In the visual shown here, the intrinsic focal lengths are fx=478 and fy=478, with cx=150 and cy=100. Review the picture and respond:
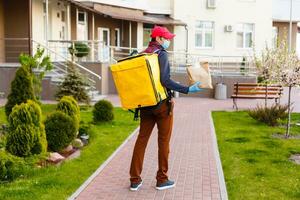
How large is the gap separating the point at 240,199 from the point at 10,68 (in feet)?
45.1

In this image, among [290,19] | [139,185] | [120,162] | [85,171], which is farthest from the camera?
[290,19]

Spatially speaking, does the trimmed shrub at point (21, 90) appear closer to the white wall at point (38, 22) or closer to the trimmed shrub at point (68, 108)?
the trimmed shrub at point (68, 108)

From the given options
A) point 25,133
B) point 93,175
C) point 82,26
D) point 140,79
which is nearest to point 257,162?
point 93,175

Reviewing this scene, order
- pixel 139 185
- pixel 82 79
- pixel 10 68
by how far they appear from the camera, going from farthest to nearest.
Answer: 1. pixel 10 68
2. pixel 82 79
3. pixel 139 185

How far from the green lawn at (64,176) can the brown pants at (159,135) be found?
36.3 inches

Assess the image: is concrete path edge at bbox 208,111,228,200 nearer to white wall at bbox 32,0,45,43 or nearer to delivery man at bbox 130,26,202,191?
delivery man at bbox 130,26,202,191

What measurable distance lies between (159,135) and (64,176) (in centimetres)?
170

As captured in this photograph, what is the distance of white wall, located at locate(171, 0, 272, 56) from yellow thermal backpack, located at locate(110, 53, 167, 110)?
25311 millimetres

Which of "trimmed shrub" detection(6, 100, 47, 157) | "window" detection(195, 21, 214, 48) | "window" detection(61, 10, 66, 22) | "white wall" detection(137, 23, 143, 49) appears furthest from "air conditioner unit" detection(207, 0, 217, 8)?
"trimmed shrub" detection(6, 100, 47, 157)

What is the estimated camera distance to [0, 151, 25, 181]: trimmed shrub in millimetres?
6703

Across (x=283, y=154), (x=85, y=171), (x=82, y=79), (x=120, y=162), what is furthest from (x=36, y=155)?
(x=82, y=79)

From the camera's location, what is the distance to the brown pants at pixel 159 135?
20.1 ft

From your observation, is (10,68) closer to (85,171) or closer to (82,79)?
(82,79)

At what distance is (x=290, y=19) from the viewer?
3491 centimetres
